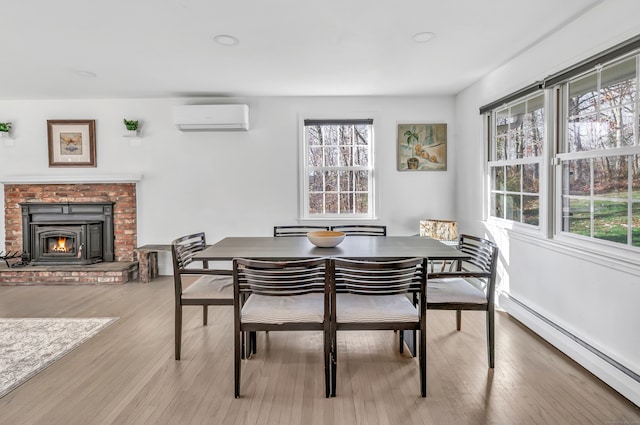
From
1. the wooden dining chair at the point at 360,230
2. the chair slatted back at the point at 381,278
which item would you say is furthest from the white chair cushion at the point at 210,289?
the wooden dining chair at the point at 360,230

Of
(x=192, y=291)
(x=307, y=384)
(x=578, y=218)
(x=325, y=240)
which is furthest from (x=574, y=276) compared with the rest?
(x=192, y=291)

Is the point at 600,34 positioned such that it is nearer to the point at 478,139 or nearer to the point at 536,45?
the point at 536,45

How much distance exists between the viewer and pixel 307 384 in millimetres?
2285

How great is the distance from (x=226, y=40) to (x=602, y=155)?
284 cm

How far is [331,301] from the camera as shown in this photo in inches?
83.5

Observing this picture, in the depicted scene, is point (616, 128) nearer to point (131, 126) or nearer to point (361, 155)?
point (361, 155)

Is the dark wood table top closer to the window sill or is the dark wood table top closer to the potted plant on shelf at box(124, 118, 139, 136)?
the window sill

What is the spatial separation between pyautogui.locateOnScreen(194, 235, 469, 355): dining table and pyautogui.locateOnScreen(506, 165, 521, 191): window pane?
1172mm

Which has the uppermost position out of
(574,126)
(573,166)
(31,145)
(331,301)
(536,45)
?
(536,45)

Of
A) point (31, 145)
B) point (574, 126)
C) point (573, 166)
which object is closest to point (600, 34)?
point (574, 126)

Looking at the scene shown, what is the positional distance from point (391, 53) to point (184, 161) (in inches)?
118

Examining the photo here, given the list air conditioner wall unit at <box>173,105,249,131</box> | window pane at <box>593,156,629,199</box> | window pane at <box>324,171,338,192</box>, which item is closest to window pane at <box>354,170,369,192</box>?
window pane at <box>324,171,338,192</box>

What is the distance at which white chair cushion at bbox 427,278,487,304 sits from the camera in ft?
7.97

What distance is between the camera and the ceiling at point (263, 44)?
249cm
